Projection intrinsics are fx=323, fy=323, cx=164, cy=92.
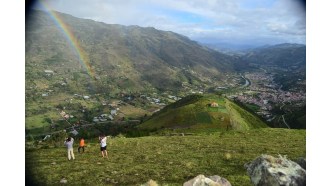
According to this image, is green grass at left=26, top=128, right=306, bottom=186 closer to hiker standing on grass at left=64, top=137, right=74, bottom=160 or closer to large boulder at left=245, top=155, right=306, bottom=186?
hiker standing on grass at left=64, top=137, right=74, bottom=160

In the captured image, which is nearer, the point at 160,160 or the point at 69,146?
the point at 160,160

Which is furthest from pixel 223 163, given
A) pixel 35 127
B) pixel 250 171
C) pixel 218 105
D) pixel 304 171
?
pixel 35 127

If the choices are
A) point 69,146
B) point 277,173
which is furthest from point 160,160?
point 277,173

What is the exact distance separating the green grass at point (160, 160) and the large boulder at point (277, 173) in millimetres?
1000

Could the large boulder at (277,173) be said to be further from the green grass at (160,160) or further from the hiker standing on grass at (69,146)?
the hiker standing on grass at (69,146)

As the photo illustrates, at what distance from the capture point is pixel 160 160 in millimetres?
23016

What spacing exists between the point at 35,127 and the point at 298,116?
124 metres

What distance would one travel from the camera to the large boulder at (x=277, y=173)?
15.3 m

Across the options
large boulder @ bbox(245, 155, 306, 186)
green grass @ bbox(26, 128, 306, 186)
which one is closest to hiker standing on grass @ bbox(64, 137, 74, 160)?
green grass @ bbox(26, 128, 306, 186)

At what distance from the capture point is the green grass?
19.0 meters

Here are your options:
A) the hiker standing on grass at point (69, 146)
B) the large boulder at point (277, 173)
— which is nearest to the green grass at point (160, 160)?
the hiker standing on grass at point (69, 146)

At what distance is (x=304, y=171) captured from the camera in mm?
15805

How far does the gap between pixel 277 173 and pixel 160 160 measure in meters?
9.52

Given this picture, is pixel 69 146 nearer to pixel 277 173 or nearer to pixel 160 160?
pixel 160 160
